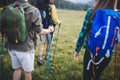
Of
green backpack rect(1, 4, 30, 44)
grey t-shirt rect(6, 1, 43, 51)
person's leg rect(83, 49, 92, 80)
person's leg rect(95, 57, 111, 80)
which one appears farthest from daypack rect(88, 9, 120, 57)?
green backpack rect(1, 4, 30, 44)

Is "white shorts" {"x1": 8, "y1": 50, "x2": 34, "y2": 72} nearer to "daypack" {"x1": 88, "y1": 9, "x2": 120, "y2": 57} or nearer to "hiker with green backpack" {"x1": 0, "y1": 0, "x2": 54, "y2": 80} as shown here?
"hiker with green backpack" {"x1": 0, "y1": 0, "x2": 54, "y2": 80}

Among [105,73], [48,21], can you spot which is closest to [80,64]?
[105,73]

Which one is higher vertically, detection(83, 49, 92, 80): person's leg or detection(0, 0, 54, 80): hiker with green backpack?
detection(0, 0, 54, 80): hiker with green backpack

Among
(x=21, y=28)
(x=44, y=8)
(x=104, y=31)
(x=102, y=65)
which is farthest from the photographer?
(x=44, y=8)

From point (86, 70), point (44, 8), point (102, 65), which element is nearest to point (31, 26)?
point (86, 70)

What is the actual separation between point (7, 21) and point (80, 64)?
4.56 meters

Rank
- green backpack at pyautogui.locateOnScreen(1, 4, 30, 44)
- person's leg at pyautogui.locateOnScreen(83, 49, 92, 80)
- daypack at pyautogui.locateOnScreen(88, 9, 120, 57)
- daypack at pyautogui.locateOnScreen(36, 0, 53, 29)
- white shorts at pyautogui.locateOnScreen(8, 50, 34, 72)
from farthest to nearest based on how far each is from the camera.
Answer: daypack at pyautogui.locateOnScreen(36, 0, 53, 29) → white shorts at pyautogui.locateOnScreen(8, 50, 34, 72) → green backpack at pyautogui.locateOnScreen(1, 4, 30, 44) → person's leg at pyautogui.locateOnScreen(83, 49, 92, 80) → daypack at pyautogui.locateOnScreen(88, 9, 120, 57)

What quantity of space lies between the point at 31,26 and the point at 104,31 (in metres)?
1.67

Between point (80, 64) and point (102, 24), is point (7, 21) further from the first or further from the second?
point (80, 64)

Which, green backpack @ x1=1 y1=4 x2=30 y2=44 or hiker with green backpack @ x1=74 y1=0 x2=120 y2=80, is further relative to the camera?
green backpack @ x1=1 y1=4 x2=30 y2=44

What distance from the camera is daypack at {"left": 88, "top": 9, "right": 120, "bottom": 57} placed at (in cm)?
541

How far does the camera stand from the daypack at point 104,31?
5406mm

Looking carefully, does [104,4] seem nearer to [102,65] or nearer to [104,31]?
[104,31]

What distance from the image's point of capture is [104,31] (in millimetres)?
5398
